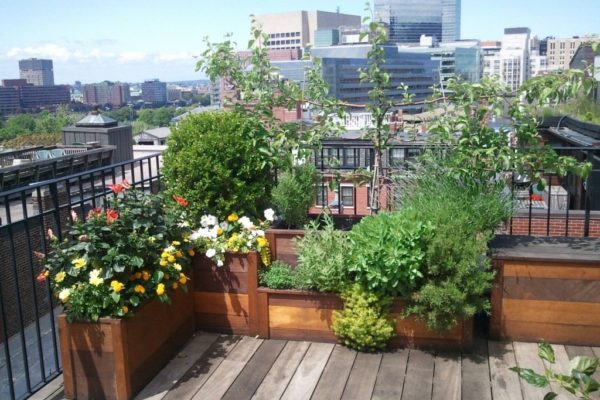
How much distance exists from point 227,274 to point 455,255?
1.34 metres

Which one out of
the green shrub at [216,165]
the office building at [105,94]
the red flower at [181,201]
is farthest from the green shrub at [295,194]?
the office building at [105,94]

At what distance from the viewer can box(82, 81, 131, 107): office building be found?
148 m

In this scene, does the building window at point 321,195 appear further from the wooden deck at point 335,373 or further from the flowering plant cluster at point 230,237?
the wooden deck at point 335,373

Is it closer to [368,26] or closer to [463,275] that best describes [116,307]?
[463,275]

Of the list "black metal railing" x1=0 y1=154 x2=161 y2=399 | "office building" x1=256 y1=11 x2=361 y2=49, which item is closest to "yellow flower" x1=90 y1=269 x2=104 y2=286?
"black metal railing" x1=0 y1=154 x2=161 y2=399

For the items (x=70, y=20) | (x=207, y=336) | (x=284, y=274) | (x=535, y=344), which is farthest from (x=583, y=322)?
(x=70, y=20)

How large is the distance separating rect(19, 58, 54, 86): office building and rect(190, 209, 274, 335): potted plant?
178 meters

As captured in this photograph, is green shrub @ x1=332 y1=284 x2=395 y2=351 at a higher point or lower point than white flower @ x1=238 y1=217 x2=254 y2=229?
lower

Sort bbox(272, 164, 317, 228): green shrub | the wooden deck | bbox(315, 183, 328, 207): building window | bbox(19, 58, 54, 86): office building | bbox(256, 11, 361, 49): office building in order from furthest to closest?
bbox(19, 58, 54, 86): office building, bbox(256, 11, 361, 49): office building, bbox(315, 183, 328, 207): building window, bbox(272, 164, 317, 228): green shrub, the wooden deck

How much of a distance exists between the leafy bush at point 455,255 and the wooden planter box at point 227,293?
37.5 inches

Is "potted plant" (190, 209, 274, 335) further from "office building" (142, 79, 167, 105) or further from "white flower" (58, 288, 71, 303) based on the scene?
"office building" (142, 79, 167, 105)

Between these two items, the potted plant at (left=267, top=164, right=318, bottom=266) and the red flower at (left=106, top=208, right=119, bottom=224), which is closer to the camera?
the red flower at (left=106, top=208, right=119, bottom=224)

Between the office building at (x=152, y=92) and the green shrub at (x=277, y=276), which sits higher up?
the office building at (x=152, y=92)

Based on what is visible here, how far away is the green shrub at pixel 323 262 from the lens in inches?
131
